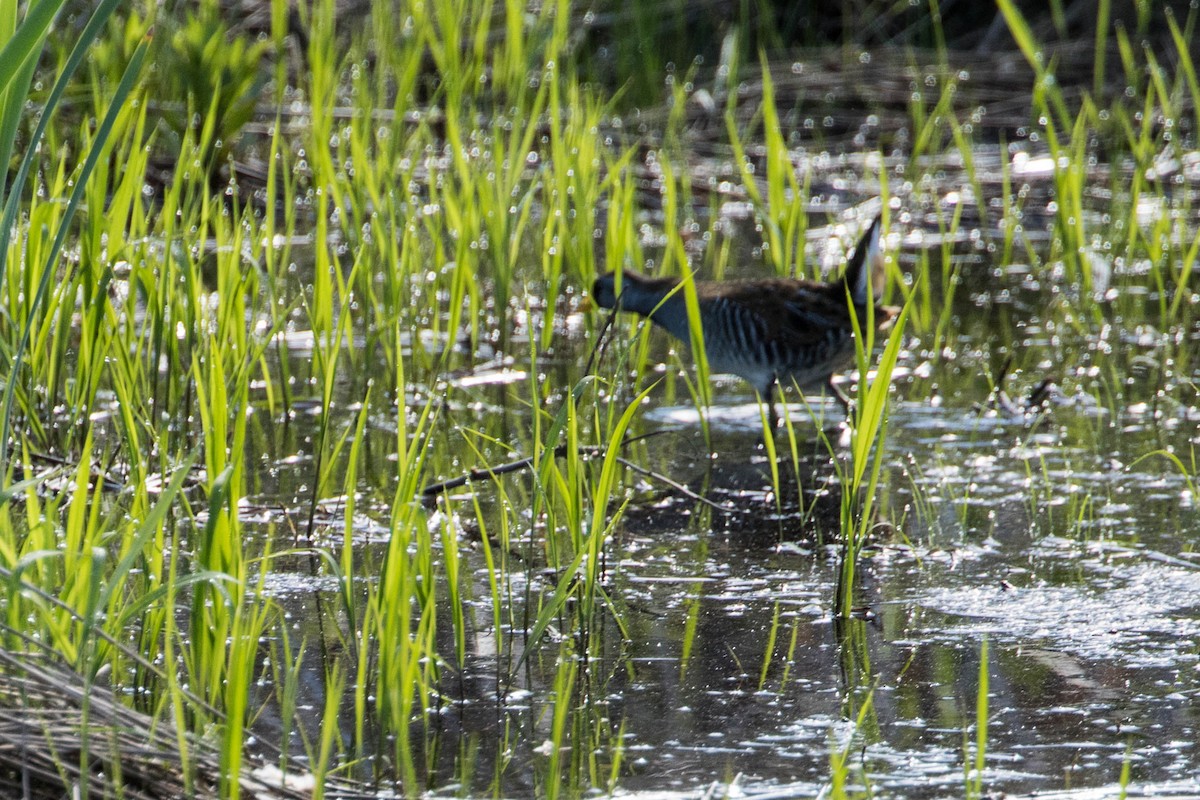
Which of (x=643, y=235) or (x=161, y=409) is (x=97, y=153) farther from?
(x=643, y=235)

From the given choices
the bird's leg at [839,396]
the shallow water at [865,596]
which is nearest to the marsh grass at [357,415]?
the shallow water at [865,596]

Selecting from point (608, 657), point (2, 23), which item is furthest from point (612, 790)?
point (2, 23)

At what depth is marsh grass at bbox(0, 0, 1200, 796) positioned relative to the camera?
2490 millimetres

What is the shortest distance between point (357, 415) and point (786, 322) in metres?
1.48

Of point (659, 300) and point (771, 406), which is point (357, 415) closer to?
point (771, 406)

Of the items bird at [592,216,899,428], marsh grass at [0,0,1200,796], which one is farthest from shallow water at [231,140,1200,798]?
bird at [592,216,899,428]

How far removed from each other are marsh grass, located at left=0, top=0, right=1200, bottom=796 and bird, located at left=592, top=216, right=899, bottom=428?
14 cm

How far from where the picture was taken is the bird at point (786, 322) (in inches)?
194

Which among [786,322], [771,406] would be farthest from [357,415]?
[786,322]

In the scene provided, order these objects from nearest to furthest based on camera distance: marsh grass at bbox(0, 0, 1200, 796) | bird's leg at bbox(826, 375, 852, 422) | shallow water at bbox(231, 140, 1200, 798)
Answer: marsh grass at bbox(0, 0, 1200, 796)
shallow water at bbox(231, 140, 1200, 798)
bird's leg at bbox(826, 375, 852, 422)

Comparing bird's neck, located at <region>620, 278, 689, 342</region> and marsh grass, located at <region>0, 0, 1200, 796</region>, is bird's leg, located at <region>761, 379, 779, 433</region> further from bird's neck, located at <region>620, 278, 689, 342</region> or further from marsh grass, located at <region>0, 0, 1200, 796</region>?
bird's neck, located at <region>620, 278, 689, 342</region>

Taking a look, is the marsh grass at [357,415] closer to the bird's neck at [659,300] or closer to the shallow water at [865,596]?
the shallow water at [865,596]

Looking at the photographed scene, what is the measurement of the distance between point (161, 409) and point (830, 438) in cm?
208

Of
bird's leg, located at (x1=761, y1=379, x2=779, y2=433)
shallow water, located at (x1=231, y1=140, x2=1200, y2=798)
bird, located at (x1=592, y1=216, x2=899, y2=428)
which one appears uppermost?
bird, located at (x1=592, y1=216, x2=899, y2=428)
